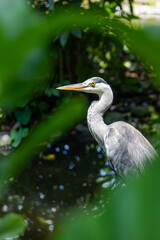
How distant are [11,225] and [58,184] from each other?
2.95 metres

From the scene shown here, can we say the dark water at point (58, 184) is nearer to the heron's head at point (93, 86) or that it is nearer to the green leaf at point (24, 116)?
the green leaf at point (24, 116)

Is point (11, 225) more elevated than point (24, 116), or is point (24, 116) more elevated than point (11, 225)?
point (11, 225)

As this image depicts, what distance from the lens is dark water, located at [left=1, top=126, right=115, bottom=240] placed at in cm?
303

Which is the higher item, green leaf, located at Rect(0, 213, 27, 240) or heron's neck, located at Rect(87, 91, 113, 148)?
green leaf, located at Rect(0, 213, 27, 240)

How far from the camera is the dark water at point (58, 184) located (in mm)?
3033

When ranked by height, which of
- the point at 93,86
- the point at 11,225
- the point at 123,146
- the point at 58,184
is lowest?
the point at 58,184

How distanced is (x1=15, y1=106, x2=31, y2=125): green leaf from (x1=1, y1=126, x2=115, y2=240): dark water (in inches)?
13.8

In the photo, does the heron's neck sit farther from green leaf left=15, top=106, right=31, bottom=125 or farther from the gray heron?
green leaf left=15, top=106, right=31, bottom=125

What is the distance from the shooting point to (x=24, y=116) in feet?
12.9

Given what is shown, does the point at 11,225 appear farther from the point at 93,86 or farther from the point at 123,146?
the point at 93,86

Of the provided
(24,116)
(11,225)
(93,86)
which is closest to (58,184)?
(24,116)

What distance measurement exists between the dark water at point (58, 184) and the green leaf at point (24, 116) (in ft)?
1.15

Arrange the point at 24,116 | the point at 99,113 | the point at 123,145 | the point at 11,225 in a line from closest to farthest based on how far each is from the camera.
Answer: the point at 11,225 → the point at 123,145 → the point at 99,113 → the point at 24,116

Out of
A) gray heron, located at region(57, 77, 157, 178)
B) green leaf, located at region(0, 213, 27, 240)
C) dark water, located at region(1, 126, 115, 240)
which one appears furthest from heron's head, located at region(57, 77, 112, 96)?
green leaf, located at region(0, 213, 27, 240)
